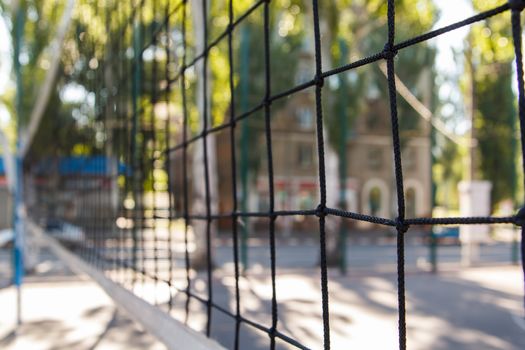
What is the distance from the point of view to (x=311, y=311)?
6.73 m

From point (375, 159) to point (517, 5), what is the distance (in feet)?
87.4

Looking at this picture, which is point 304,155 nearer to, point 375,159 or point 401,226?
point 375,159

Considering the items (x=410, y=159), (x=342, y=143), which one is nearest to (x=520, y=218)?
(x=342, y=143)

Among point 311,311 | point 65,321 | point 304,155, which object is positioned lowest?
point 311,311

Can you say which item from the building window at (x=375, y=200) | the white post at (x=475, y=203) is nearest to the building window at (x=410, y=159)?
the building window at (x=375, y=200)

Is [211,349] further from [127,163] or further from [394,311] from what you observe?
[394,311]

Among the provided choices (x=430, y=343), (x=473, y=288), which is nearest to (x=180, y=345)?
(x=430, y=343)

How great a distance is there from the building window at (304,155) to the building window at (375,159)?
2830 mm

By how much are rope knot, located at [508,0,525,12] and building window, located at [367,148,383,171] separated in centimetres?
2639

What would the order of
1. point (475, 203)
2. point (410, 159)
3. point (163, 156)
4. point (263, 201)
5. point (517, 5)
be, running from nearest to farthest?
point (517, 5)
point (163, 156)
point (475, 203)
point (263, 201)
point (410, 159)

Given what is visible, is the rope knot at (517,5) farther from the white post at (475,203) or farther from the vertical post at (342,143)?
the white post at (475,203)

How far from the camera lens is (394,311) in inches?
273

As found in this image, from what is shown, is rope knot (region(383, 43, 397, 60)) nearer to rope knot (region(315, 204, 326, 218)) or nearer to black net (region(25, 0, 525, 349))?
black net (region(25, 0, 525, 349))

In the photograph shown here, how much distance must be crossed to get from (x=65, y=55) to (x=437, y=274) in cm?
707
